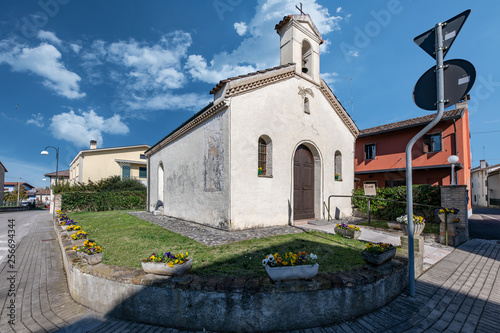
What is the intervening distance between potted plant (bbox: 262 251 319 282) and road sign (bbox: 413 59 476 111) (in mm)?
3064

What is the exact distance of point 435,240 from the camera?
7.52 metres

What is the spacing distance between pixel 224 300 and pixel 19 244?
10467 mm

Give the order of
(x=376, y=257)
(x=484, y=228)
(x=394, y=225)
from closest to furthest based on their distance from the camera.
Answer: (x=376, y=257) < (x=394, y=225) < (x=484, y=228)

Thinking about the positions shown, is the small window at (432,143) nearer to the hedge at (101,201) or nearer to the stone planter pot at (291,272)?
the stone planter pot at (291,272)

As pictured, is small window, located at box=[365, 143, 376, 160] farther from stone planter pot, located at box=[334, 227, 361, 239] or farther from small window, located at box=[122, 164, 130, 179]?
small window, located at box=[122, 164, 130, 179]

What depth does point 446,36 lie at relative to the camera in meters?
3.44

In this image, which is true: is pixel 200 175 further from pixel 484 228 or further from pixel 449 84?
pixel 484 228

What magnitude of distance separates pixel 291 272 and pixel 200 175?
7075 millimetres

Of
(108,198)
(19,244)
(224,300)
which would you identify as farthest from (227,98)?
(108,198)

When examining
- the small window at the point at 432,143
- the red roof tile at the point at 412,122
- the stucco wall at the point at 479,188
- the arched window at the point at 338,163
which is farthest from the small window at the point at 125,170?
the stucco wall at the point at 479,188

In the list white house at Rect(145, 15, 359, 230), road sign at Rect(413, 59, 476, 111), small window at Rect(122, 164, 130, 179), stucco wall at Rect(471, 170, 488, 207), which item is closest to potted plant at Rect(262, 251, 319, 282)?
road sign at Rect(413, 59, 476, 111)

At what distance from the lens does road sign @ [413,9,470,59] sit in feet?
10.8

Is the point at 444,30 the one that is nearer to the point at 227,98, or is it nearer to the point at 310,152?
the point at 227,98

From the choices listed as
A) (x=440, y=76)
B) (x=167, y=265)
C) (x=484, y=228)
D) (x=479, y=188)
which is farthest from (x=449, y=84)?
(x=479, y=188)
